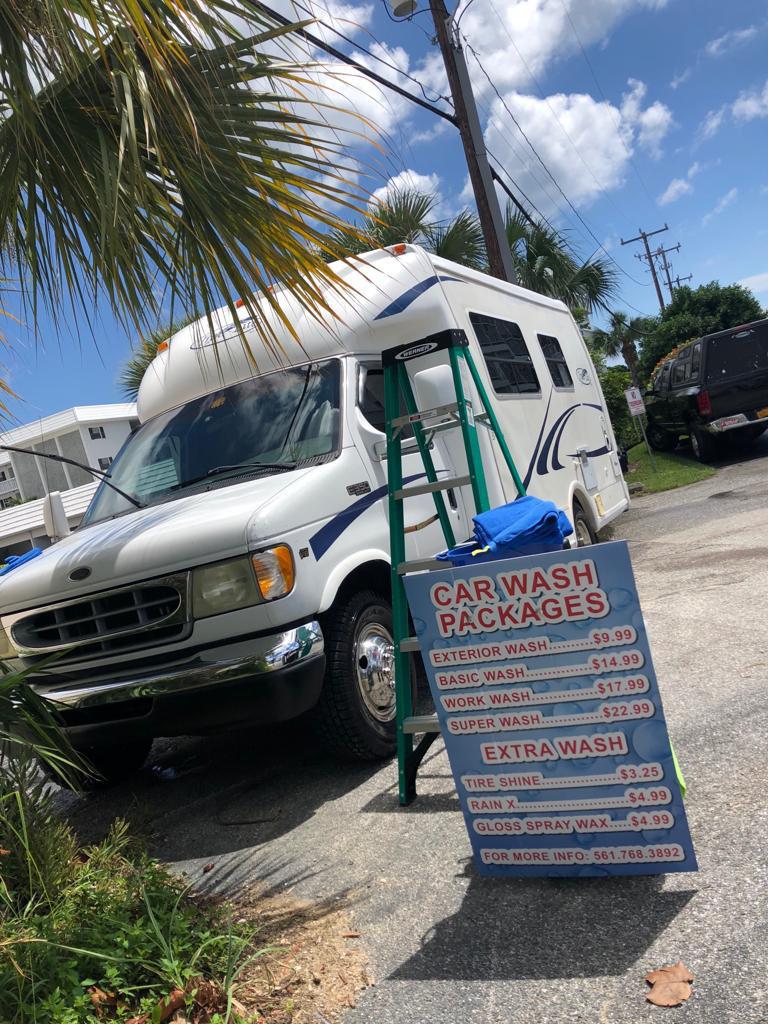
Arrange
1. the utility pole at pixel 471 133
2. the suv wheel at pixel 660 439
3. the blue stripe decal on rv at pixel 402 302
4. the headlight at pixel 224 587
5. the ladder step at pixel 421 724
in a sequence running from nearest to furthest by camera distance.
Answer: the ladder step at pixel 421 724 < the headlight at pixel 224 587 < the blue stripe decal on rv at pixel 402 302 < the utility pole at pixel 471 133 < the suv wheel at pixel 660 439

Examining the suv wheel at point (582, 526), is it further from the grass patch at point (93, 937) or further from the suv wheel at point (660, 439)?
the suv wheel at point (660, 439)

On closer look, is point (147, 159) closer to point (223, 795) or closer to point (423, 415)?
point (423, 415)

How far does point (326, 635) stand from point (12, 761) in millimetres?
1655

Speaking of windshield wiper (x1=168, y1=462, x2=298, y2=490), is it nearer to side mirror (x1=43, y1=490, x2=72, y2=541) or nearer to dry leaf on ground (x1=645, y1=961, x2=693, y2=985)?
side mirror (x1=43, y1=490, x2=72, y2=541)

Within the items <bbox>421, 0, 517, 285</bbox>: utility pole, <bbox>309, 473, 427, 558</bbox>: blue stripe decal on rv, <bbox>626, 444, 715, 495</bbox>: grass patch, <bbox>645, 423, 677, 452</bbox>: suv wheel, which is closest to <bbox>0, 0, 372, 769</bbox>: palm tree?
<bbox>309, 473, 427, 558</bbox>: blue stripe decal on rv

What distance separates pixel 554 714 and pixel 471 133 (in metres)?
11.4

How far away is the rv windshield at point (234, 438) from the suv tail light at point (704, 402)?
10.6 metres

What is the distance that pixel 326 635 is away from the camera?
14.1ft

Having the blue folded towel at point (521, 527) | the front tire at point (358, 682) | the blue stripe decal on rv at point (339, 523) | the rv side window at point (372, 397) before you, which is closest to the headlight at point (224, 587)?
the blue stripe decal on rv at point (339, 523)

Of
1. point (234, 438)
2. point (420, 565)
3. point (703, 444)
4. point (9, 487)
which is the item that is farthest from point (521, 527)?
point (9, 487)

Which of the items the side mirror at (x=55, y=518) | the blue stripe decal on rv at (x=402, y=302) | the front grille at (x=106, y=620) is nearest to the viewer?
the front grille at (x=106, y=620)

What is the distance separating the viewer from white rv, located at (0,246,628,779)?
3953 mm

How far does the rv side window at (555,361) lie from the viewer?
25.0 ft

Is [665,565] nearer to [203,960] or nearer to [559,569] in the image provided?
[559,569]
